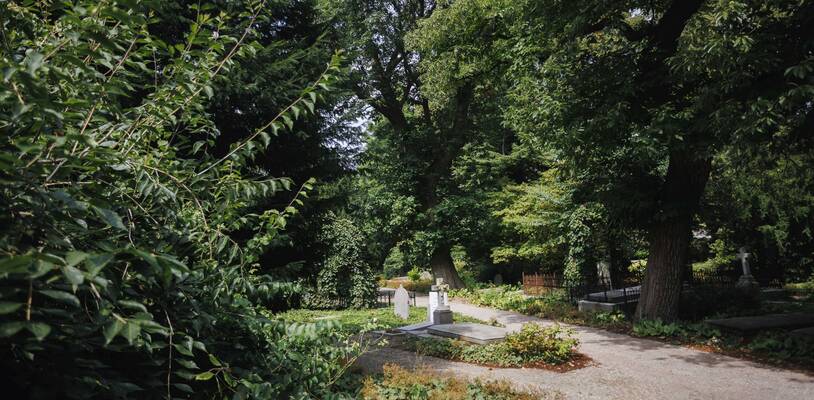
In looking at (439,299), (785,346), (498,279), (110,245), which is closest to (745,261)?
(785,346)

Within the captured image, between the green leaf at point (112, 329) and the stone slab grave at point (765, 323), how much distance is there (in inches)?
497

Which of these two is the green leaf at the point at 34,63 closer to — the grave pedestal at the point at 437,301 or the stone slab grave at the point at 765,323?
the grave pedestal at the point at 437,301

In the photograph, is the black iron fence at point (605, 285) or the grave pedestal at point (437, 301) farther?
the black iron fence at point (605, 285)

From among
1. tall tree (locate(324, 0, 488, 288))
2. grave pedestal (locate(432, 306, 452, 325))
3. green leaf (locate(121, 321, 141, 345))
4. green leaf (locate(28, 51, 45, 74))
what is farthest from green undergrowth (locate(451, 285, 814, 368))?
green leaf (locate(28, 51, 45, 74))

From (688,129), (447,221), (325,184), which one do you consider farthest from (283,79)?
(447,221)

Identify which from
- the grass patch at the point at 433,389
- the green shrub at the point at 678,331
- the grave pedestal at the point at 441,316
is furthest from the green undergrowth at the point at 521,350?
the grave pedestal at the point at 441,316

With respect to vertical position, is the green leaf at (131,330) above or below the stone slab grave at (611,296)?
above

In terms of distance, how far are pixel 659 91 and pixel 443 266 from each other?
A: 15.2m

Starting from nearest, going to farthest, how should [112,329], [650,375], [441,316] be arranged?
[112,329] < [650,375] < [441,316]

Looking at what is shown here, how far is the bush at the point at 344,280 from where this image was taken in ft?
65.2

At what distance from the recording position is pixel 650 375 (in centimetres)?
819

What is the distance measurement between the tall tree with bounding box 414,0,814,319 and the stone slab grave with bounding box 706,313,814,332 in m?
1.13

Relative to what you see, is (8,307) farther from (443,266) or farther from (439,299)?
(443,266)

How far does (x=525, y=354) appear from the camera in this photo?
9.27 m
